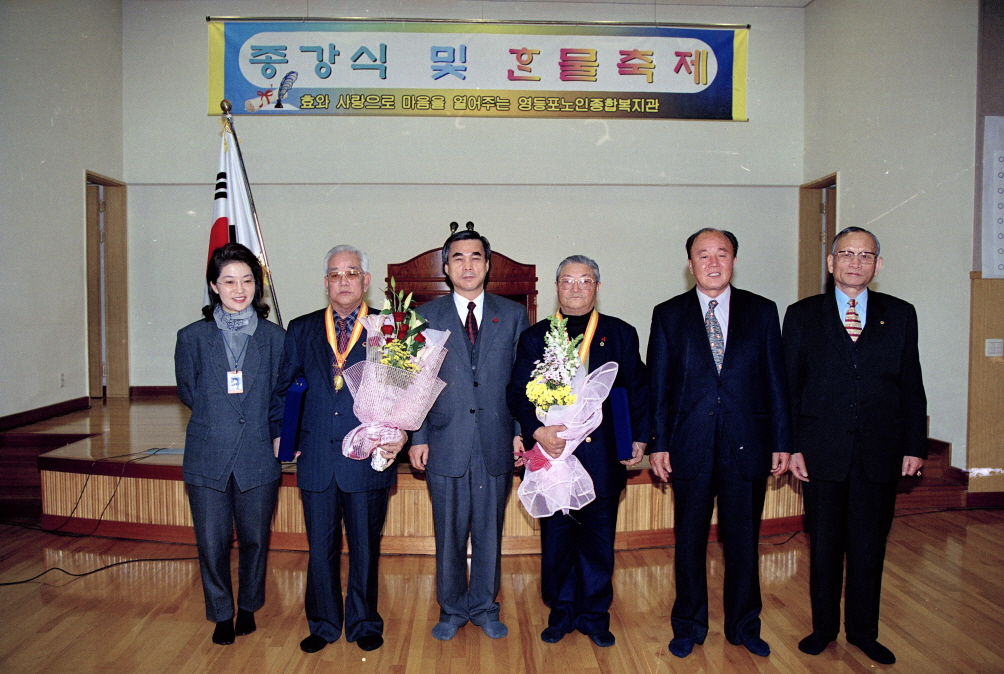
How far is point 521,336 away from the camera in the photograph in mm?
2629

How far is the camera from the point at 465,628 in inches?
109

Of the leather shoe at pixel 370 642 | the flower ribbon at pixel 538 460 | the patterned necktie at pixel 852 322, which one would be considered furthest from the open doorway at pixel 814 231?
the leather shoe at pixel 370 642

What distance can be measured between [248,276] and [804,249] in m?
6.02

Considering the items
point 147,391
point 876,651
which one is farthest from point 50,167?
point 876,651

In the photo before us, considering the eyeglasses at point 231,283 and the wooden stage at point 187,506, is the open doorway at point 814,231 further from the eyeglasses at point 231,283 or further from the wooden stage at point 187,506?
the eyeglasses at point 231,283

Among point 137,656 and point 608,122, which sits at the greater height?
point 608,122

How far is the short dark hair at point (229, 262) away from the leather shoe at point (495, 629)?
61.3 inches

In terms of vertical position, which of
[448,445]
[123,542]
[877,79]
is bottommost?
[123,542]

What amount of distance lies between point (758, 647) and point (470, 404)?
145 centimetres

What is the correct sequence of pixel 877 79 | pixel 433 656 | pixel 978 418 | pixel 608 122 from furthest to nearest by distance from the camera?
1. pixel 608 122
2. pixel 877 79
3. pixel 978 418
4. pixel 433 656

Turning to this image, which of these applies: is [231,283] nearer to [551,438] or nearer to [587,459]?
[551,438]

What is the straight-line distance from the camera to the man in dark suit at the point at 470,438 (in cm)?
260

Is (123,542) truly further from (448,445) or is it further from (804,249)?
(804,249)

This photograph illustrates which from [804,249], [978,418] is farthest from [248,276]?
[804,249]
